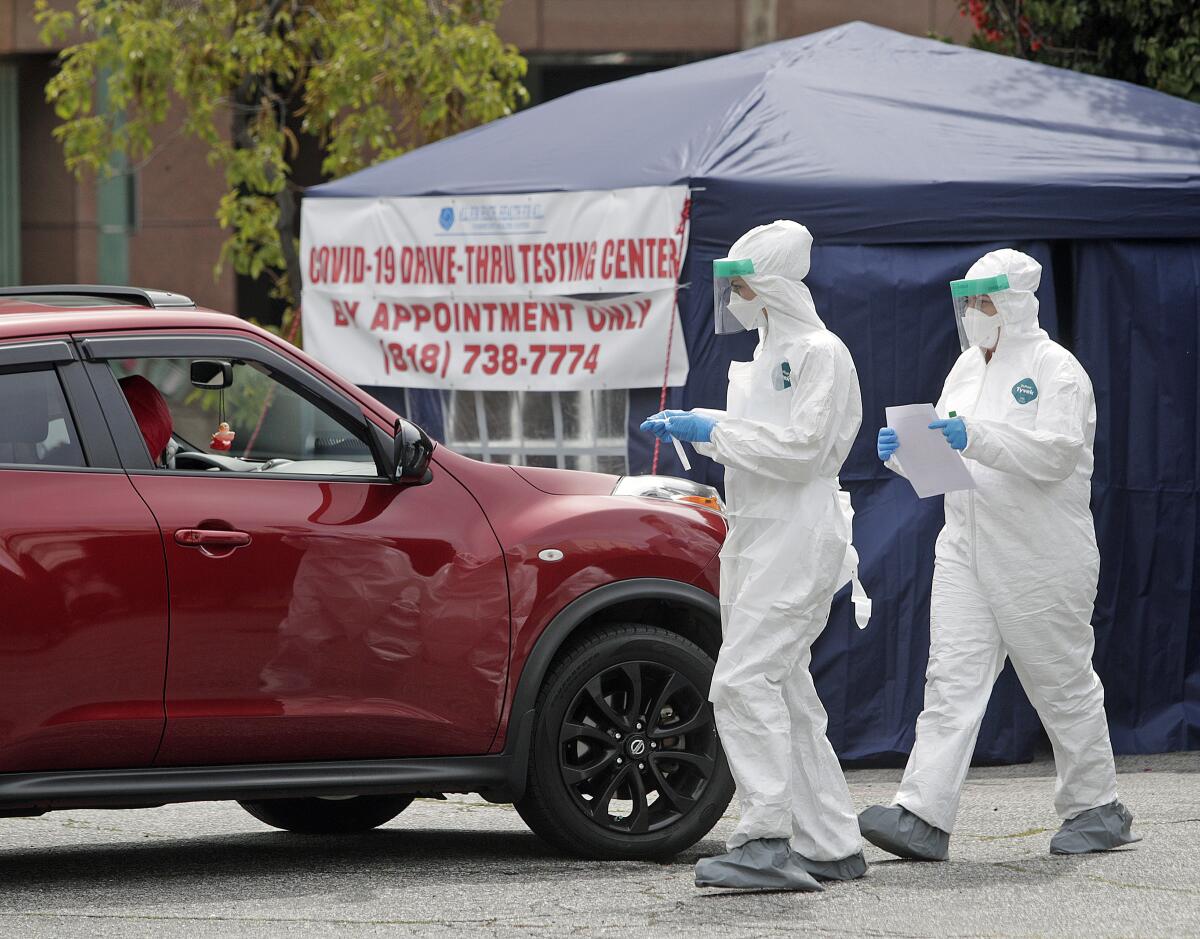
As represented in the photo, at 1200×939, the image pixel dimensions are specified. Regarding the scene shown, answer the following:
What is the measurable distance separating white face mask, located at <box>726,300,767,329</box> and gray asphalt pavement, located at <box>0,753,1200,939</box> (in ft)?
5.48

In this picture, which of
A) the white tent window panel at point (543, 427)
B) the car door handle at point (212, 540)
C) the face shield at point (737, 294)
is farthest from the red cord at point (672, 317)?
the car door handle at point (212, 540)

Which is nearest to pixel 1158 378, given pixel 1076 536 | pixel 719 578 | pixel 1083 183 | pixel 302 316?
pixel 1083 183

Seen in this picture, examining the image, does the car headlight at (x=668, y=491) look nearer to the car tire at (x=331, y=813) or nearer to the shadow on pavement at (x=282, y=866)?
the shadow on pavement at (x=282, y=866)

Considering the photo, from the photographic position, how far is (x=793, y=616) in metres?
5.85

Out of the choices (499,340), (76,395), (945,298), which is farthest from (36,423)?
(945,298)

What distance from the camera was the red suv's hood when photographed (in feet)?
21.3

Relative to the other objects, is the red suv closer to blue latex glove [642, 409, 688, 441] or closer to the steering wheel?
the steering wheel

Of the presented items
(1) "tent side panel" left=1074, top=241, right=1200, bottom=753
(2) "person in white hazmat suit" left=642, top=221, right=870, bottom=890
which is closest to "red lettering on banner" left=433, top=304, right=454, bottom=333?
(1) "tent side panel" left=1074, top=241, right=1200, bottom=753

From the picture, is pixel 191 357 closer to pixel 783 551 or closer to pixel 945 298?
pixel 783 551

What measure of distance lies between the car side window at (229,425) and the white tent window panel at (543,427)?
98.3 inches

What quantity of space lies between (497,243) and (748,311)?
138 inches

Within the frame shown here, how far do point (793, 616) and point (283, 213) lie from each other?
31.5ft

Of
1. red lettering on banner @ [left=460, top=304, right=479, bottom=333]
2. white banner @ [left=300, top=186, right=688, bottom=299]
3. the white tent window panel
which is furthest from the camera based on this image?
red lettering on banner @ [left=460, top=304, right=479, bottom=333]

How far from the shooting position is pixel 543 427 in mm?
9586
